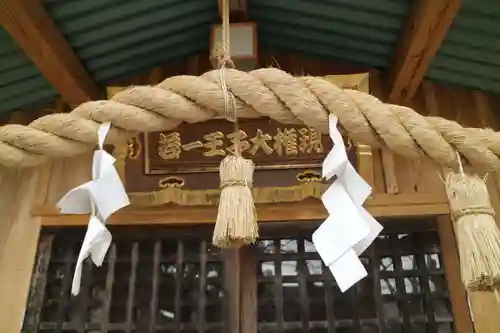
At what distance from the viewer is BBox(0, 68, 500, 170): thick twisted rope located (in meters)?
0.91

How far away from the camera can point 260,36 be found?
6.23 ft

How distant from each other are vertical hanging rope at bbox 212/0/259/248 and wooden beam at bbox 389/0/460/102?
2.25ft

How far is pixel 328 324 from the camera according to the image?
1565 millimetres

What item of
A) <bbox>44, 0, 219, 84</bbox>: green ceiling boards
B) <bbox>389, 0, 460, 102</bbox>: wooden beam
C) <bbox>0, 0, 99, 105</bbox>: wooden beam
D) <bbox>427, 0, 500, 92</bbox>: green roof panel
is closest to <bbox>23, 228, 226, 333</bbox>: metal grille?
<bbox>0, 0, 99, 105</bbox>: wooden beam

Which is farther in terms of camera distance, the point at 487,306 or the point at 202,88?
the point at 487,306

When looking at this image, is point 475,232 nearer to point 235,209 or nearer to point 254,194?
point 235,209

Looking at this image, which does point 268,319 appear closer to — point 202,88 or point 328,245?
point 328,245

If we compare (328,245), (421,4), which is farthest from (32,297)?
(421,4)

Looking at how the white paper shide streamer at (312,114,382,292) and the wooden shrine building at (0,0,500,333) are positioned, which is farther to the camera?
the wooden shrine building at (0,0,500,333)

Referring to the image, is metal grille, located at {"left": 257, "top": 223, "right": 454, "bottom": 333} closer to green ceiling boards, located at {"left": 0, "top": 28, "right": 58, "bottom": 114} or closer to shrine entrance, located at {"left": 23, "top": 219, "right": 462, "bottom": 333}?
shrine entrance, located at {"left": 23, "top": 219, "right": 462, "bottom": 333}

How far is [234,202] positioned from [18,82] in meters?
1.10

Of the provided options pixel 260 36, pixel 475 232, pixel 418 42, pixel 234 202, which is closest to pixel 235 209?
pixel 234 202

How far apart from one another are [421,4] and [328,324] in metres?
0.90

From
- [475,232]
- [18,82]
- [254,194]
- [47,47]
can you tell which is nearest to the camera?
[475,232]
